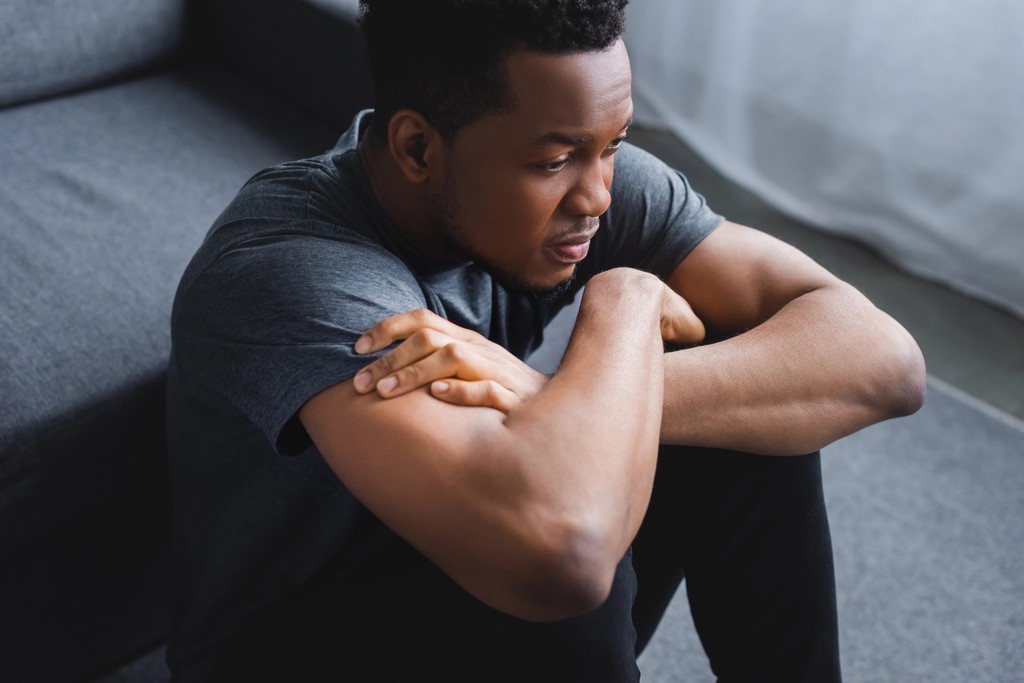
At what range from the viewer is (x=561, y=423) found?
0.80 metres

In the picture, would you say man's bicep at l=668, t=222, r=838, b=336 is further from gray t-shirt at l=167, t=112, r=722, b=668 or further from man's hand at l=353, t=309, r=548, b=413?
man's hand at l=353, t=309, r=548, b=413

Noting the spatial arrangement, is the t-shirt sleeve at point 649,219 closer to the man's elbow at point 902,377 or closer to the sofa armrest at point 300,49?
the man's elbow at point 902,377

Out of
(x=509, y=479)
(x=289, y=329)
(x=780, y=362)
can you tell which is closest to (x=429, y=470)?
(x=509, y=479)

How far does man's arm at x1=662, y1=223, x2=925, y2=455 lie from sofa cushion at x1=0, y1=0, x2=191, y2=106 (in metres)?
1.24

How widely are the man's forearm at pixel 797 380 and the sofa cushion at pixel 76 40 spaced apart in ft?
4.36

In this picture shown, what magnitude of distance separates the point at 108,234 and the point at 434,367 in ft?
2.65

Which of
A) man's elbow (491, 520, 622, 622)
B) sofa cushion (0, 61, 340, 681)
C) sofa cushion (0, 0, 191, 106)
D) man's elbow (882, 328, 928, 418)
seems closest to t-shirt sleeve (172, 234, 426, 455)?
man's elbow (491, 520, 622, 622)

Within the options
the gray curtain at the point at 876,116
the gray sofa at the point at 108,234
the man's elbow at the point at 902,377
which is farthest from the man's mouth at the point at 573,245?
the gray curtain at the point at 876,116

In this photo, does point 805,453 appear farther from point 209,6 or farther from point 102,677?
point 209,6

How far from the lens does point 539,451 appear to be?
2.53 feet

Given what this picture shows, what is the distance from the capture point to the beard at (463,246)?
3.14 feet

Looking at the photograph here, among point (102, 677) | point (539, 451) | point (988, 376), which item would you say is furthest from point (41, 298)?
point (988, 376)

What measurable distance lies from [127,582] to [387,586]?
0.51m

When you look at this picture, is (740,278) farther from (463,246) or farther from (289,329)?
(289,329)
